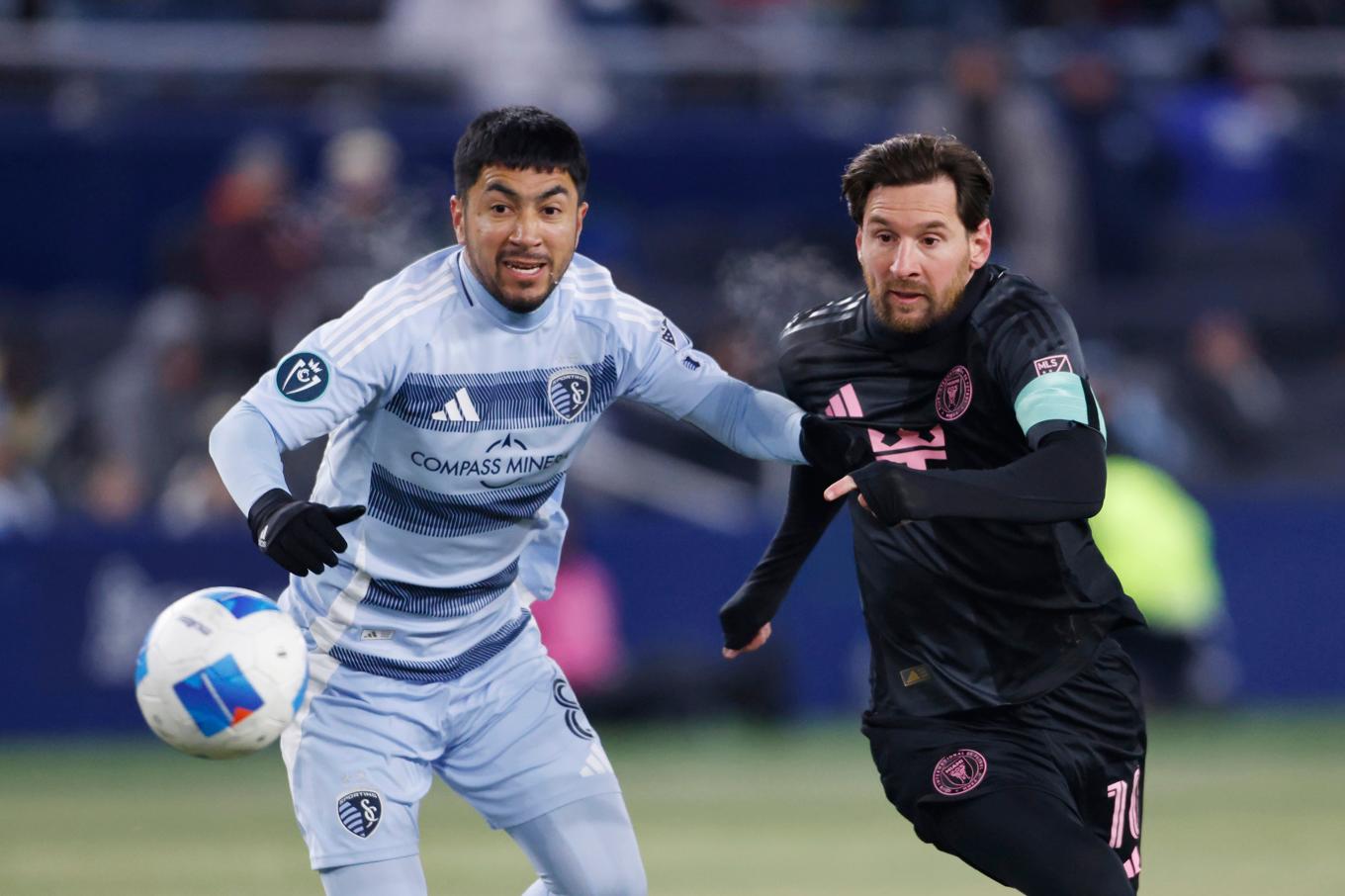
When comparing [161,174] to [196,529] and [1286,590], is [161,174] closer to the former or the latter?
[196,529]

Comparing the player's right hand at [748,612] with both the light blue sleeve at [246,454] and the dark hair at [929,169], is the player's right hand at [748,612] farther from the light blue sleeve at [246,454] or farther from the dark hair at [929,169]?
the light blue sleeve at [246,454]

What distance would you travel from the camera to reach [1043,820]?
17.7ft

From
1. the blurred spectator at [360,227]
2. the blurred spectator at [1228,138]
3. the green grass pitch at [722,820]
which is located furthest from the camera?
the blurred spectator at [1228,138]

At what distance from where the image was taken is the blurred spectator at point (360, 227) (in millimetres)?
14672

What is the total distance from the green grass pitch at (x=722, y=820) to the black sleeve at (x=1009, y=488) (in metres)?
4.24

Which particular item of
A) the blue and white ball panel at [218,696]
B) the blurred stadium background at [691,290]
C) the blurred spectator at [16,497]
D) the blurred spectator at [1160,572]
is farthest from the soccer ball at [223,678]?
the blurred spectator at [16,497]

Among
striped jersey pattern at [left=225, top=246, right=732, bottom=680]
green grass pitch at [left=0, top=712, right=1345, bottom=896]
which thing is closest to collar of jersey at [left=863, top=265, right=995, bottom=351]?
striped jersey pattern at [left=225, top=246, right=732, bottom=680]

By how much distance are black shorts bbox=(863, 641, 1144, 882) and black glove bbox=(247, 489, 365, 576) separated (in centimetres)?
162

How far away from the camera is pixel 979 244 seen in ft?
19.0

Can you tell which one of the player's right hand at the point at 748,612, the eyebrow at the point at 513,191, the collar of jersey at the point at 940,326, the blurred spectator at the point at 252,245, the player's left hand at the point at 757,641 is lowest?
the player's left hand at the point at 757,641

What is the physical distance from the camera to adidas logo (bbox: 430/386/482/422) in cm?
571

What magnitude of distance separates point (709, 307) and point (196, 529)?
3.64 m

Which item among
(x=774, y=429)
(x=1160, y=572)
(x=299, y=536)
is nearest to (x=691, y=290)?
(x=1160, y=572)

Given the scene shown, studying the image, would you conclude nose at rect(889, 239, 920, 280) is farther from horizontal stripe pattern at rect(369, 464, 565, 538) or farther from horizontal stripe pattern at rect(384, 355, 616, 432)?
horizontal stripe pattern at rect(369, 464, 565, 538)
